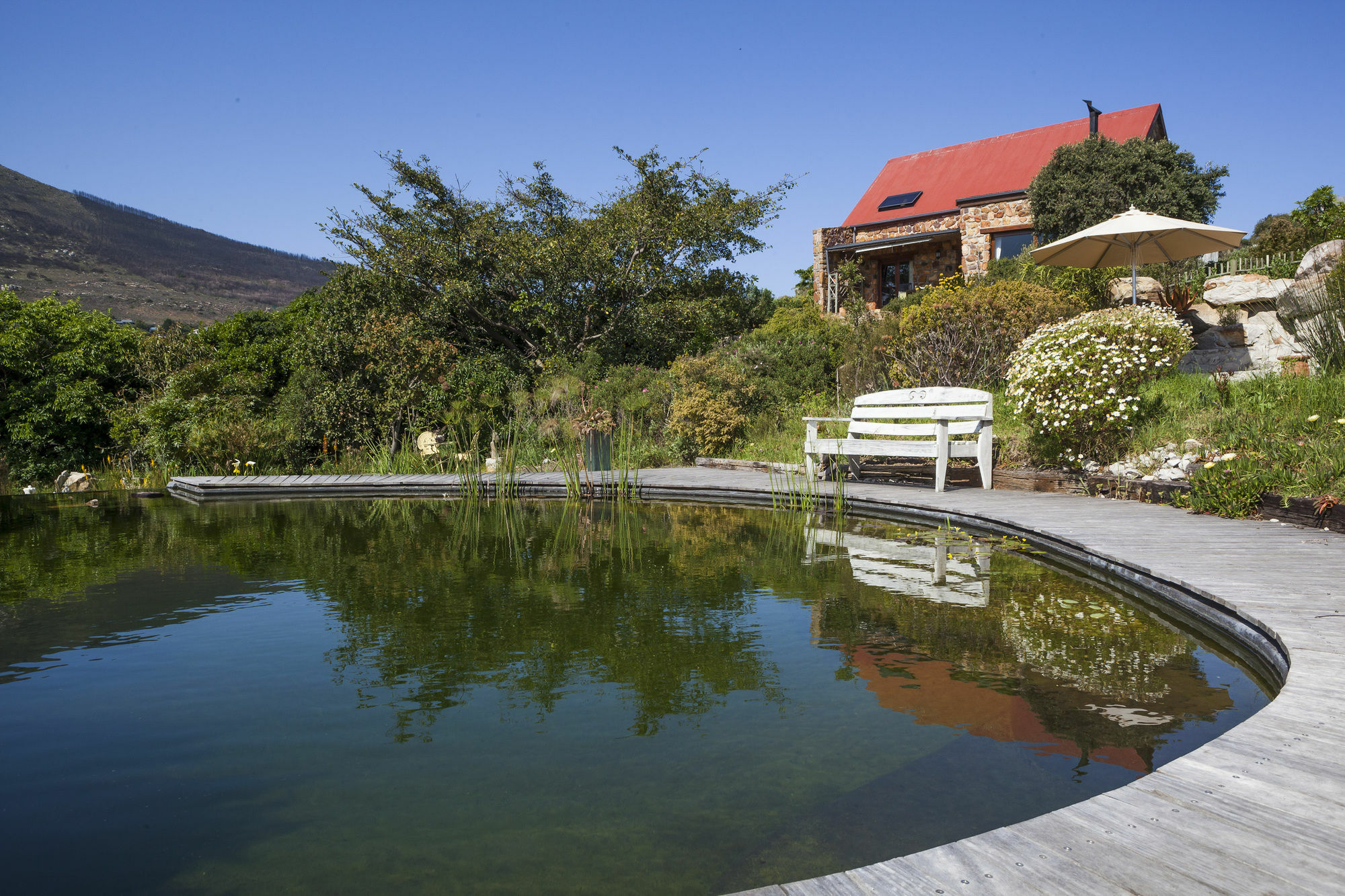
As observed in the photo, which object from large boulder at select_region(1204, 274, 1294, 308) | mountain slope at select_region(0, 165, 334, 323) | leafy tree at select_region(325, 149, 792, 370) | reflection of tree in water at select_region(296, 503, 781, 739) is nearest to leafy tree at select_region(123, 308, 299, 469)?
leafy tree at select_region(325, 149, 792, 370)

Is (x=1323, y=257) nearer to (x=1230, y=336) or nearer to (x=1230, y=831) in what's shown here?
(x=1230, y=336)

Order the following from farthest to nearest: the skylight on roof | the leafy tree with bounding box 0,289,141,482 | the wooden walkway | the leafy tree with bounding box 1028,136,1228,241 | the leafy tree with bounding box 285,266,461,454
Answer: the skylight on roof
the leafy tree with bounding box 1028,136,1228,241
the leafy tree with bounding box 0,289,141,482
the leafy tree with bounding box 285,266,461,454
the wooden walkway

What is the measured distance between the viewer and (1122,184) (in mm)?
18594

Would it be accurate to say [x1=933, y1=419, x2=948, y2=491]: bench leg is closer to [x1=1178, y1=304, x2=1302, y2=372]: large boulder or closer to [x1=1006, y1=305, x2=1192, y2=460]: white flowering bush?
[x1=1006, y1=305, x2=1192, y2=460]: white flowering bush

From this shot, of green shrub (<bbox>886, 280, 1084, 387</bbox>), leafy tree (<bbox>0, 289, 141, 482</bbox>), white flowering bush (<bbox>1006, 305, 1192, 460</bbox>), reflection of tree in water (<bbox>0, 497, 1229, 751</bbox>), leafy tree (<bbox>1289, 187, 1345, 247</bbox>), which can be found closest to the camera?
reflection of tree in water (<bbox>0, 497, 1229, 751</bbox>)

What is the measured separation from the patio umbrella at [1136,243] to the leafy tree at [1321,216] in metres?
2.83

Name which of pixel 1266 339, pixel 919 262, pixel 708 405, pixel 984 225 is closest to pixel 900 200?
pixel 919 262

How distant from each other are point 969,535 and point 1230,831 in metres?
4.39

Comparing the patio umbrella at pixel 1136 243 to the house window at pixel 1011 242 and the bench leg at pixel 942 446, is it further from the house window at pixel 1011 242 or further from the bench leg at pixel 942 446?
the house window at pixel 1011 242

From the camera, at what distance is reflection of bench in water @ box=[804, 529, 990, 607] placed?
14.4 ft

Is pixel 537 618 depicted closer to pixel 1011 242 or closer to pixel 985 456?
pixel 985 456

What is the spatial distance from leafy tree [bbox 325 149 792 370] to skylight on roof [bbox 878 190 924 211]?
11.9m

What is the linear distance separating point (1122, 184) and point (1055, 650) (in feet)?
61.2

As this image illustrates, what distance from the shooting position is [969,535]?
596 centimetres
